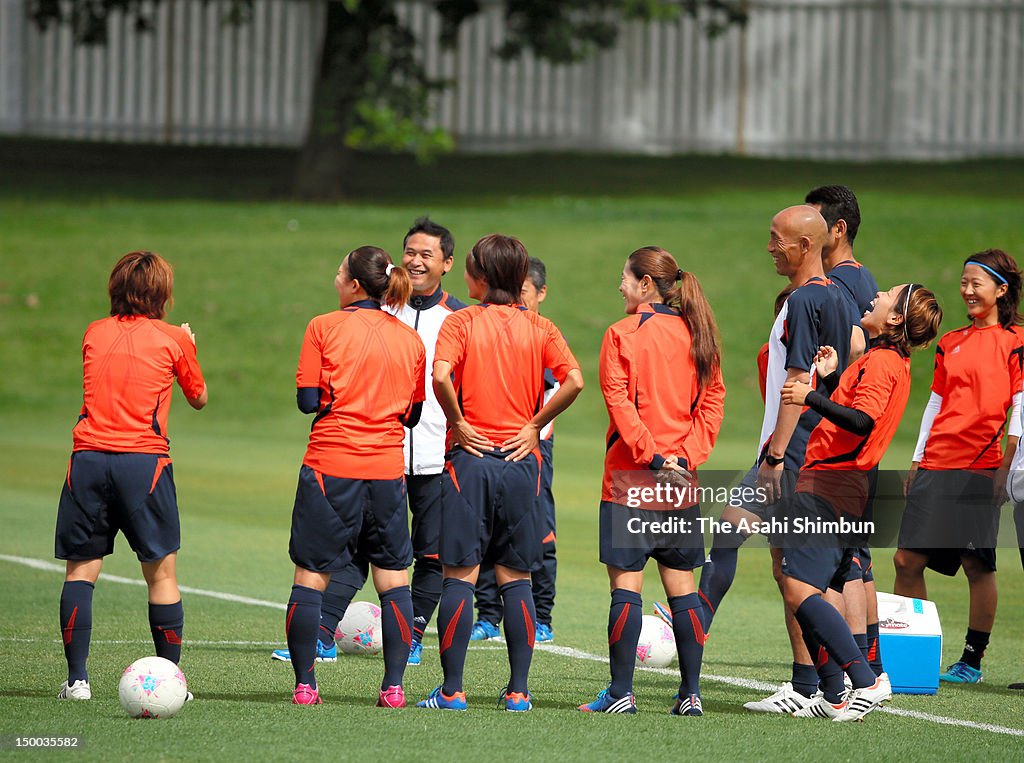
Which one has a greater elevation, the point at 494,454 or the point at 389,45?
the point at 389,45

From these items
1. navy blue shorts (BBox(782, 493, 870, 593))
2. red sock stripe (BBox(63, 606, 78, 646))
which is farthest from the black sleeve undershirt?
red sock stripe (BBox(63, 606, 78, 646))

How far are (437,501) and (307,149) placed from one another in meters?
25.9

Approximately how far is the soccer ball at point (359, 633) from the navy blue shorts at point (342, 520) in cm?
158

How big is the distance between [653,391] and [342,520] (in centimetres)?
146

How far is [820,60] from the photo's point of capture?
39.0 m

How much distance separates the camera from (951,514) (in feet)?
24.9

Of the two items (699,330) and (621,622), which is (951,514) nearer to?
(699,330)

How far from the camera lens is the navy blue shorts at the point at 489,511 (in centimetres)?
626

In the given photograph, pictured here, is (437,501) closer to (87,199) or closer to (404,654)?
(404,654)

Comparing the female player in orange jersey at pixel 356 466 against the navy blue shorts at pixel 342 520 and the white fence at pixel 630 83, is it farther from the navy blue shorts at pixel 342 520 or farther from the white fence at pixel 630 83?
the white fence at pixel 630 83

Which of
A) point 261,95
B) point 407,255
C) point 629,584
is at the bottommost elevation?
point 629,584

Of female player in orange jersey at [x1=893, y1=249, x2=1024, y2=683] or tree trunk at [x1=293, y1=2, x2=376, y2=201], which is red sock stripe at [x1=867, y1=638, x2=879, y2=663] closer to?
female player in orange jersey at [x1=893, y1=249, x2=1024, y2=683]

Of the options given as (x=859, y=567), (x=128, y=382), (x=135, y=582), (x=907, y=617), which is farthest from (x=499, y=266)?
(x=135, y=582)

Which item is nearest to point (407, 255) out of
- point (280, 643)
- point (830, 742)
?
point (280, 643)
